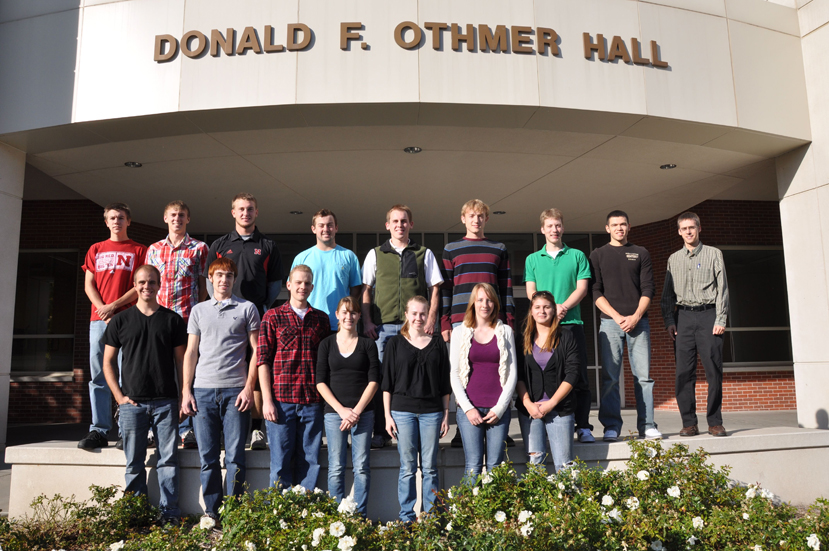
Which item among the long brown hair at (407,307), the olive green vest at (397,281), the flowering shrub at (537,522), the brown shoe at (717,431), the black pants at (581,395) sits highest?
the olive green vest at (397,281)

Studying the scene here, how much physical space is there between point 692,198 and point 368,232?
260 inches

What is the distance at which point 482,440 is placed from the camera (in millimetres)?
4527

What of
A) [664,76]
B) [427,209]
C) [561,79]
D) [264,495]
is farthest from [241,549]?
[427,209]

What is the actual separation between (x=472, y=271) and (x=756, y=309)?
9.71 metres

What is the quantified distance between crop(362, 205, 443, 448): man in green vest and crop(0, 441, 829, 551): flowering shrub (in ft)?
4.53

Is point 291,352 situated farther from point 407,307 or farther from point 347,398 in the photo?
point 407,307

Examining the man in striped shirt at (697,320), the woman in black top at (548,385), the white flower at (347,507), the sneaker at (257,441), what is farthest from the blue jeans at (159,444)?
the man in striped shirt at (697,320)

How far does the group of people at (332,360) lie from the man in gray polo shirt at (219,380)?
0.04 ft

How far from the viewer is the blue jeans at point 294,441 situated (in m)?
4.48

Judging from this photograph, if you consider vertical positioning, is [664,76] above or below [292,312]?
above

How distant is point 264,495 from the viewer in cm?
400

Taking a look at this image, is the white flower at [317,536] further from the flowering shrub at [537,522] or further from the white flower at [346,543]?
the white flower at [346,543]

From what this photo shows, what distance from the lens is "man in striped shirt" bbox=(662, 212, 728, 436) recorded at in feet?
18.4

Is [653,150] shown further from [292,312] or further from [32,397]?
[32,397]
